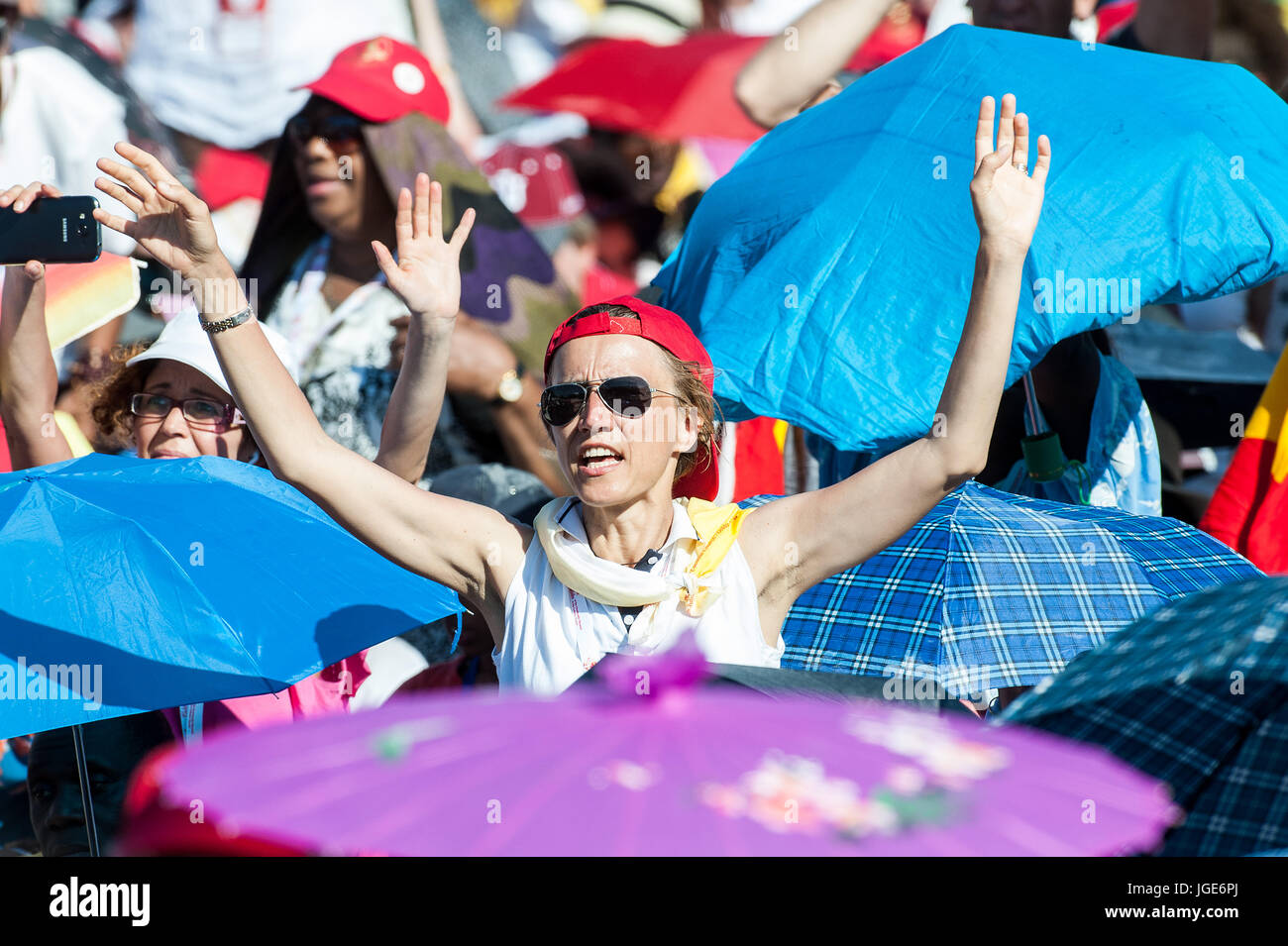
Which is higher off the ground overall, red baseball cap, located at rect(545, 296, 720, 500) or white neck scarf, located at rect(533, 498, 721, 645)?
red baseball cap, located at rect(545, 296, 720, 500)

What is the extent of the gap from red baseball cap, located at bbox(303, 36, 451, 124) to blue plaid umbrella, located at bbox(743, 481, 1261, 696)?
2761 mm

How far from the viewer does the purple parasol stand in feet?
3.29

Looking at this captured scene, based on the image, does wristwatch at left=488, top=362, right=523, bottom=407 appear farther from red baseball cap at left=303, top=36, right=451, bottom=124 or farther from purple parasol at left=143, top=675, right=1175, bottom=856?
purple parasol at left=143, top=675, right=1175, bottom=856

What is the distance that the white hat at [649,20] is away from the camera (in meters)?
5.97

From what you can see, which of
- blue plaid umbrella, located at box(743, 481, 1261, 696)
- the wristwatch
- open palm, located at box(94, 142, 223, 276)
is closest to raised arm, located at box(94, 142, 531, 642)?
open palm, located at box(94, 142, 223, 276)

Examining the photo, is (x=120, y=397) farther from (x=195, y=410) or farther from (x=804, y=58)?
(x=804, y=58)

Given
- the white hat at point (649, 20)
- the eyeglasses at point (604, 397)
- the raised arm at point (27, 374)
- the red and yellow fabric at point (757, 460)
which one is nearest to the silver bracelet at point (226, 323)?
the eyeglasses at point (604, 397)

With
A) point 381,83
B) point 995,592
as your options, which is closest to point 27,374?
point 381,83

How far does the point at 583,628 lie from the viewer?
7.13 ft

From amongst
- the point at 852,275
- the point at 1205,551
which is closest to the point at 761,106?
the point at 852,275

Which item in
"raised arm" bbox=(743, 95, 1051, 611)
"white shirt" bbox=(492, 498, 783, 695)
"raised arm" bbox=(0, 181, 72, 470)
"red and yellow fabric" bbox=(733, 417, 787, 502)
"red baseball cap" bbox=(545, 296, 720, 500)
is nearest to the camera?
"raised arm" bbox=(743, 95, 1051, 611)

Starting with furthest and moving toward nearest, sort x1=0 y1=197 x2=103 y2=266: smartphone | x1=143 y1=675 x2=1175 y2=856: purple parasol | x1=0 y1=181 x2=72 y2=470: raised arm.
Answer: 1. x1=0 y1=181 x2=72 y2=470: raised arm
2. x1=0 y1=197 x2=103 y2=266: smartphone
3. x1=143 y1=675 x2=1175 y2=856: purple parasol

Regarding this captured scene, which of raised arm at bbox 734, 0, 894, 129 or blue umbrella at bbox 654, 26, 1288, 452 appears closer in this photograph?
blue umbrella at bbox 654, 26, 1288, 452
